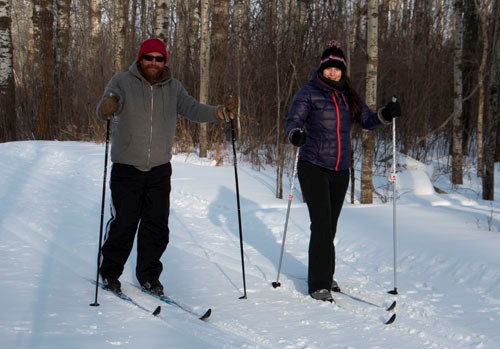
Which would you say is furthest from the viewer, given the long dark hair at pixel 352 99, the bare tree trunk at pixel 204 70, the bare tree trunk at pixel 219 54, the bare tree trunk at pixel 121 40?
the bare tree trunk at pixel 121 40

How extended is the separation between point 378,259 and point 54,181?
647 cm

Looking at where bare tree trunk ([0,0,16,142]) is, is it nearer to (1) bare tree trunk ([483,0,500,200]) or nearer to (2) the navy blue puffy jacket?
(1) bare tree trunk ([483,0,500,200])

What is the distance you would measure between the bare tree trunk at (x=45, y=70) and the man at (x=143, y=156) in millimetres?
14046

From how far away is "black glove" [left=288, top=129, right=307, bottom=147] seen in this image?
4.39 metres

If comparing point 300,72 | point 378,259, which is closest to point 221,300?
point 378,259

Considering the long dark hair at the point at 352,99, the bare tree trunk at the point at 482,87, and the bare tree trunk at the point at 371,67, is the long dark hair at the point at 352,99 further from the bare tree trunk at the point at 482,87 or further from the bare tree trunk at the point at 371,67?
the bare tree trunk at the point at 482,87

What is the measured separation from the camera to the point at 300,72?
12.6m

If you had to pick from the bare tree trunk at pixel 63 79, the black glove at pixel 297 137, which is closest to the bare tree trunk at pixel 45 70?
the bare tree trunk at pixel 63 79

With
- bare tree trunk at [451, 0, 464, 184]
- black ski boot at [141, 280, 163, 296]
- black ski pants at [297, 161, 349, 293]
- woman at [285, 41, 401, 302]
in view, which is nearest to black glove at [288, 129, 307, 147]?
woman at [285, 41, 401, 302]

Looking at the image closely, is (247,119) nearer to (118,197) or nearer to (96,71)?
(96,71)

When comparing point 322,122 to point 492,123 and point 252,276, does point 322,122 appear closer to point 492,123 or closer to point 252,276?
point 252,276

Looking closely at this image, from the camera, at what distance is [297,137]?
4.39m

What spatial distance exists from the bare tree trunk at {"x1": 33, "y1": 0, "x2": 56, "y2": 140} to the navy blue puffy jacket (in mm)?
14503

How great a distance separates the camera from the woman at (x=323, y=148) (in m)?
4.57
